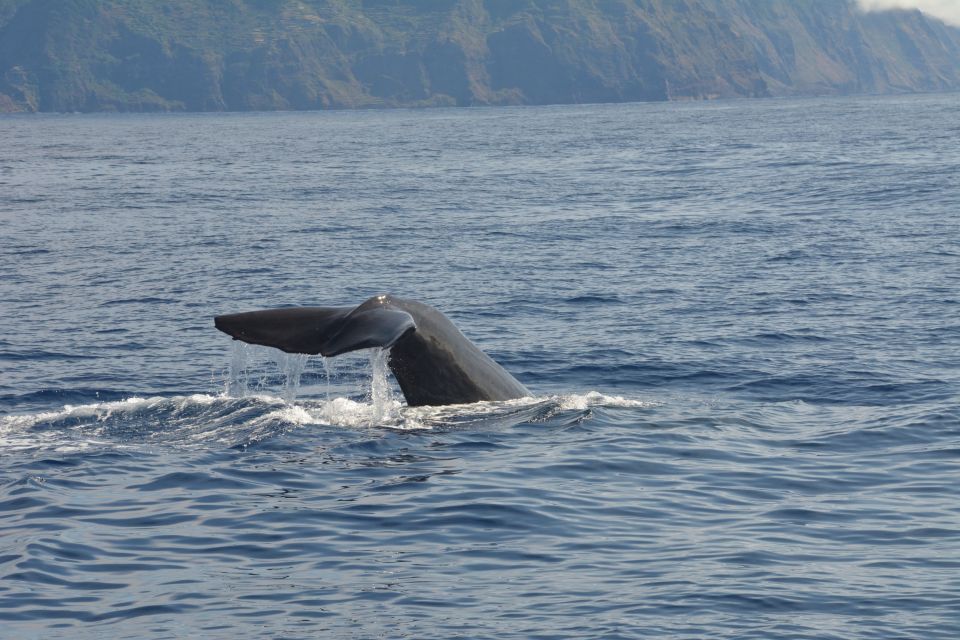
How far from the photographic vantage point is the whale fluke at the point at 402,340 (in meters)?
10.9

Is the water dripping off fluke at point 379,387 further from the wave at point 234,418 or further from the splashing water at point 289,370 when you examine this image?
the splashing water at point 289,370

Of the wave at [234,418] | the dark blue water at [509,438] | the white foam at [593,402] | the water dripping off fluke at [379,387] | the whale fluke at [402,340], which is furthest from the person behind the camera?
the white foam at [593,402]

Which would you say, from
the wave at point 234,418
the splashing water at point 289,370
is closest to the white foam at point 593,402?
the wave at point 234,418

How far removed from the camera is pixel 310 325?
11.2 metres

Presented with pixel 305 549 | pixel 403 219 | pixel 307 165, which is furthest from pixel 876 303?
pixel 307 165

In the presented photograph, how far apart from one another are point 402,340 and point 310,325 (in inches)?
42.4

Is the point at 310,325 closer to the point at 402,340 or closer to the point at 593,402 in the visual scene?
the point at 402,340

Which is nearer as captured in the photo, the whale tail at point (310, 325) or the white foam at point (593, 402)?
the whale tail at point (310, 325)

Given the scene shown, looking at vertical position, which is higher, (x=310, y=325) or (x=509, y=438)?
(x=310, y=325)

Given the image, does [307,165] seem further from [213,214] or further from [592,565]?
[592,565]

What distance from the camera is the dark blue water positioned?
8570 mm

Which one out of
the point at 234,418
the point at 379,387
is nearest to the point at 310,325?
the point at 379,387

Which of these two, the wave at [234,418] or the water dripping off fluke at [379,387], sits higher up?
the water dripping off fluke at [379,387]

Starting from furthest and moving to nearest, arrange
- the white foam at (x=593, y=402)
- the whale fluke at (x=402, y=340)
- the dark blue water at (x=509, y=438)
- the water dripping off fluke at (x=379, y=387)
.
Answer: the white foam at (x=593, y=402) < the water dripping off fluke at (x=379, y=387) < the whale fluke at (x=402, y=340) < the dark blue water at (x=509, y=438)
